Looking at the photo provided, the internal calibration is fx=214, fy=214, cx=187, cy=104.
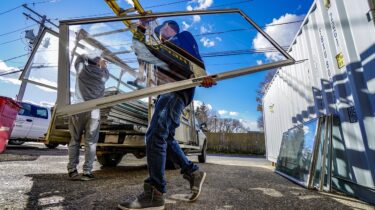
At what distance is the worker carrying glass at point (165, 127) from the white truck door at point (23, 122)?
766 centimetres

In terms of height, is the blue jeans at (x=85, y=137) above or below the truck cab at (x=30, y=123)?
below

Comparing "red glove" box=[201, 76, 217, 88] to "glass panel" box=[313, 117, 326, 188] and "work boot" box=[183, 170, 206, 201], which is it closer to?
"work boot" box=[183, 170, 206, 201]

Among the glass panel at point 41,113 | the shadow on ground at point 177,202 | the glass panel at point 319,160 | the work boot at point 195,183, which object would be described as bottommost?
the shadow on ground at point 177,202

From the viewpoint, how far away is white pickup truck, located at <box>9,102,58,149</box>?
24.1 ft

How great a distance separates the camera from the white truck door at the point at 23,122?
23.8 ft

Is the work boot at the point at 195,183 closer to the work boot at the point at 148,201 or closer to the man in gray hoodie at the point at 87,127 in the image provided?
the work boot at the point at 148,201

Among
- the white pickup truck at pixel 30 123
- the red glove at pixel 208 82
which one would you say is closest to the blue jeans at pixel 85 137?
the red glove at pixel 208 82

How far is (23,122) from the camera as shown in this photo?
24.5ft

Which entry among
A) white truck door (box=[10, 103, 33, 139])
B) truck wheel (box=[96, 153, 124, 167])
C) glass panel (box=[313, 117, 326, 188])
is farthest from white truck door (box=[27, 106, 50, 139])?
glass panel (box=[313, 117, 326, 188])

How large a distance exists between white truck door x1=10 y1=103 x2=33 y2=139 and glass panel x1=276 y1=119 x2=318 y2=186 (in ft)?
26.8

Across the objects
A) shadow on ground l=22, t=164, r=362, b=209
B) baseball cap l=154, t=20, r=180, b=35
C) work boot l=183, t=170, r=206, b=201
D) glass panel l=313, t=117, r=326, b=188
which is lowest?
shadow on ground l=22, t=164, r=362, b=209

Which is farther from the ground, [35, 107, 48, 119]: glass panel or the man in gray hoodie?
[35, 107, 48, 119]: glass panel

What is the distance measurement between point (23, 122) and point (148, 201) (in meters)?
7.98

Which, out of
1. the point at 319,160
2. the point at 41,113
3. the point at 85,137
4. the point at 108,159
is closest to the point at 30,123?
the point at 41,113
